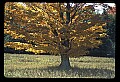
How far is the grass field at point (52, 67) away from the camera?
9.57 ft

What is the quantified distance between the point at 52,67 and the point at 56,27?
→ 41 centimetres

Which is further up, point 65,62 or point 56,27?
point 56,27

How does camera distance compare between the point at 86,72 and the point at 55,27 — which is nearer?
the point at 86,72

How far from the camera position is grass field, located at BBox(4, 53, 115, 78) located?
2.92 metres

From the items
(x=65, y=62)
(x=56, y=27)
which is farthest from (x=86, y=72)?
(x=56, y=27)

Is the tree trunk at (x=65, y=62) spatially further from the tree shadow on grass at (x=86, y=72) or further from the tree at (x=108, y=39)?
the tree at (x=108, y=39)

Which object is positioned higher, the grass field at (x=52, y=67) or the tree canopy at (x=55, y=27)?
the tree canopy at (x=55, y=27)

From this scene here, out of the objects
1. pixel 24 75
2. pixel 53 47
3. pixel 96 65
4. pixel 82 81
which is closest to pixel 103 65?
pixel 96 65

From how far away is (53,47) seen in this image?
10.2ft

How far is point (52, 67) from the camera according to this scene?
2.98m

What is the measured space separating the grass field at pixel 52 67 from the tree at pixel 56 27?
7 cm

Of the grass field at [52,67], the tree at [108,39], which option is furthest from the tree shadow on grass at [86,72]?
the tree at [108,39]

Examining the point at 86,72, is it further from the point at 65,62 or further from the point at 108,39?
the point at 108,39

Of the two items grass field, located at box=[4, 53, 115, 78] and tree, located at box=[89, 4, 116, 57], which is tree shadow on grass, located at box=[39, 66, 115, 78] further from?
tree, located at box=[89, 4, 116, 57]
